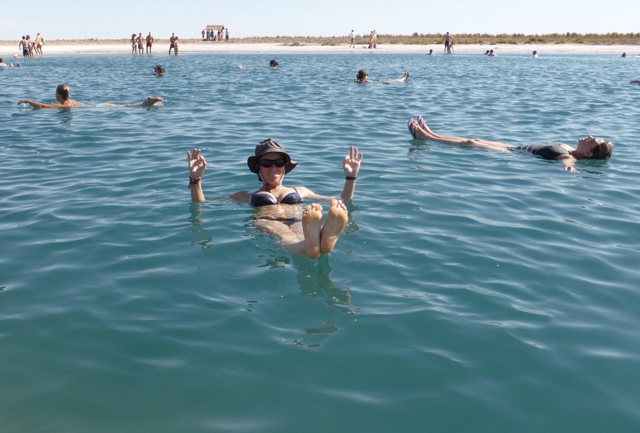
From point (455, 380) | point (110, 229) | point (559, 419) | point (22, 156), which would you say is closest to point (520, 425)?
point (559, 419)

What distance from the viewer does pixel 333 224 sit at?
5.23 metres

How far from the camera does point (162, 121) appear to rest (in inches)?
563

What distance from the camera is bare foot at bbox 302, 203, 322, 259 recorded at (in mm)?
5148

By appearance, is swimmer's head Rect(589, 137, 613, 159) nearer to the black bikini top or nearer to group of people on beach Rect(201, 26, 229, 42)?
the black bikini top

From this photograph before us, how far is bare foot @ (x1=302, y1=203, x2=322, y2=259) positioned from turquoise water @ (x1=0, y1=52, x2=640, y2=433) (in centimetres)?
21

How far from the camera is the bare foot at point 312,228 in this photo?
5.15 metres

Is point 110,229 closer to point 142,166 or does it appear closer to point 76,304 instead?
point 76,304

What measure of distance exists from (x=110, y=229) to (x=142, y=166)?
3.26m

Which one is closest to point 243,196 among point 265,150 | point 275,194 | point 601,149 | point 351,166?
point 275,194

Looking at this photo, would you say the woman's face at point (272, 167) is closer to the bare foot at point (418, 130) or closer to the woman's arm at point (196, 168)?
the woman's arm at point (196, 168)

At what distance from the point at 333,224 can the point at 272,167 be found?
1.82m

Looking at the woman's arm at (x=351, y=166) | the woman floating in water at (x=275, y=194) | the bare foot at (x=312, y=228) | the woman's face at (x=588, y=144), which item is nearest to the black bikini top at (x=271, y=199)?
the woman floating in water at (x=275, y=194)

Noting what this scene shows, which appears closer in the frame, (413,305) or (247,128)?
(413,305)

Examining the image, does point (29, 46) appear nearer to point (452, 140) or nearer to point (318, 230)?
point (452, 140)
